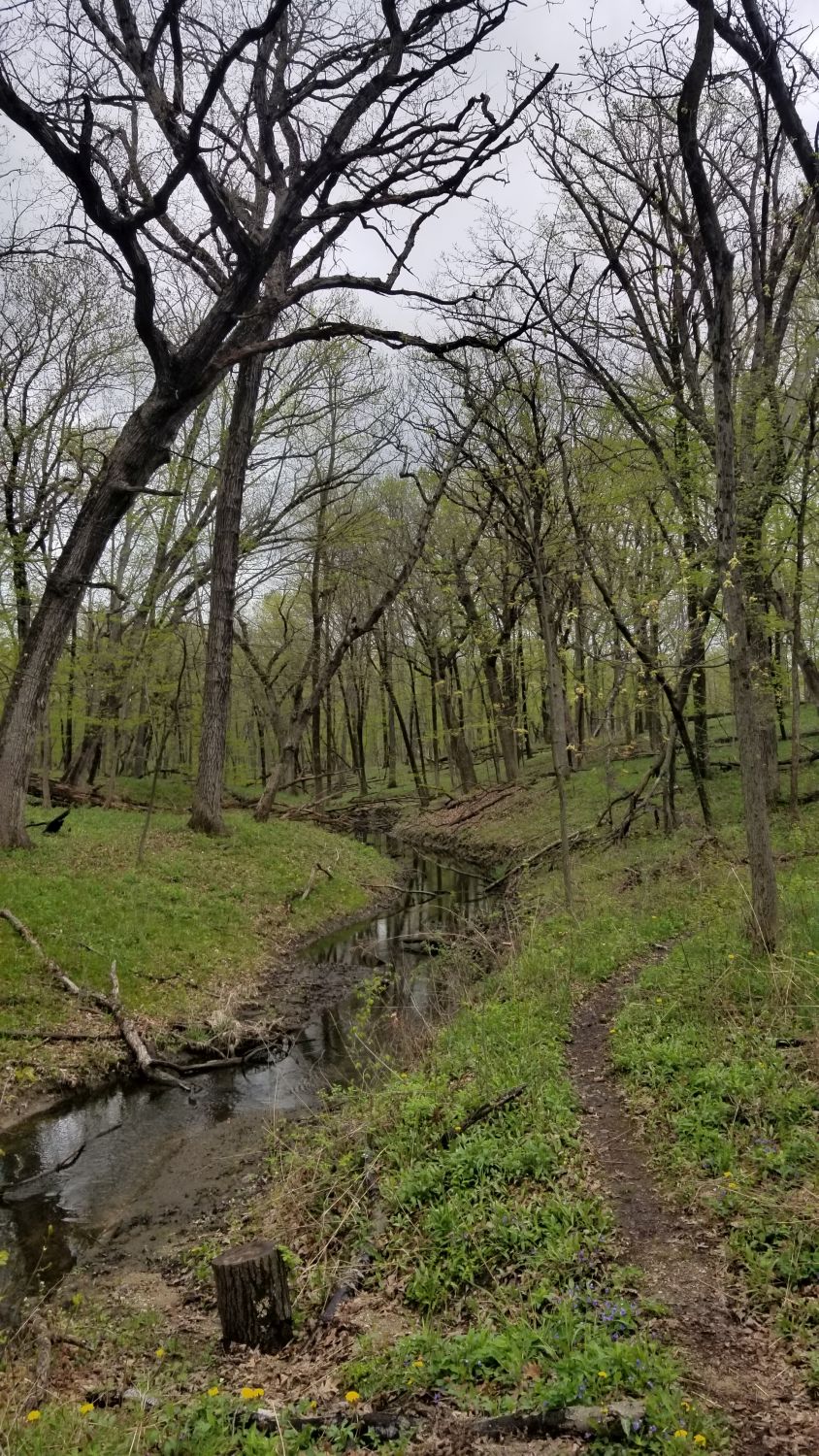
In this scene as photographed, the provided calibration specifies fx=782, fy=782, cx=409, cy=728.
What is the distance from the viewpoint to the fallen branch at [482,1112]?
5.43 metres

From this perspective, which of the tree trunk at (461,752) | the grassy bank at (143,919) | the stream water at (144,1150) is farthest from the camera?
the tree trunk at (461,752)

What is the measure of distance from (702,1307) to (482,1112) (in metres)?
2.08

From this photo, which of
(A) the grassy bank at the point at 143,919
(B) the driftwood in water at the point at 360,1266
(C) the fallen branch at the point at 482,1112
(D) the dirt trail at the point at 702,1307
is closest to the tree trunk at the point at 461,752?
(A) the grassy bank at the point at 143,919

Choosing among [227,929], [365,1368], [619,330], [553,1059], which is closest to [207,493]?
[619,330]

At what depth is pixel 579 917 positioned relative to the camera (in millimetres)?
10828

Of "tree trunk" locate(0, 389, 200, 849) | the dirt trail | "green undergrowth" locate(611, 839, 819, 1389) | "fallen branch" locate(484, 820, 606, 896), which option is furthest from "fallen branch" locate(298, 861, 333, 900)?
the dirt trail

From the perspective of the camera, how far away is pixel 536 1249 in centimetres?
422

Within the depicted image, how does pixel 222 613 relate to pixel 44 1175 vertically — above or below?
above

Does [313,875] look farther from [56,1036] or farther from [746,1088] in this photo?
[746,1088]

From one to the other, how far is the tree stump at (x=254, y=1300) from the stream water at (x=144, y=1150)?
67.1 inches

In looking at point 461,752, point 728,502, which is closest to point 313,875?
point 728,502

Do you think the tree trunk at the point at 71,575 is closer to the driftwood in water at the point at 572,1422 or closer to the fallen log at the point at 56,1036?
the fallen log at the point at 56,1036

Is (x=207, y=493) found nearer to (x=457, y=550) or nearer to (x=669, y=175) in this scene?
(x=457, y=550)

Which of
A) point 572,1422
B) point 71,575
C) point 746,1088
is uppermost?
point 71,575
